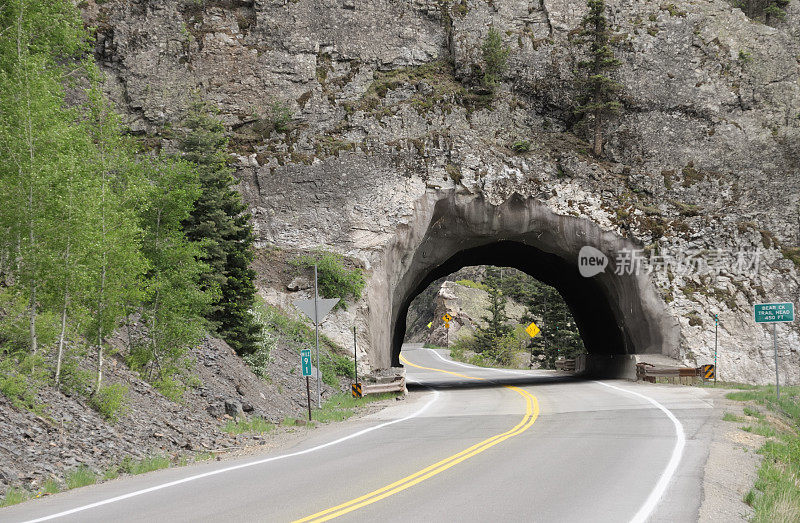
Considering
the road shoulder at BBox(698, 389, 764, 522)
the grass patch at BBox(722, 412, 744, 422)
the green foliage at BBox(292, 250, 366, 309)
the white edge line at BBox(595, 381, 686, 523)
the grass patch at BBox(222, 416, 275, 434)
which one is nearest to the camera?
the white edge line at BBox(595, 381, 686, 523)

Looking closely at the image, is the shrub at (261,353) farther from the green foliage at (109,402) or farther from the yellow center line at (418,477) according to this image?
the yellow center line at (418,477)

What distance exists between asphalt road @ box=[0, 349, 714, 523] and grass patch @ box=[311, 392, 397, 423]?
2.04 m

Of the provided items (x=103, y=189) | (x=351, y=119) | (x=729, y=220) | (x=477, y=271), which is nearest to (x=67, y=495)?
(x=103, y=189)

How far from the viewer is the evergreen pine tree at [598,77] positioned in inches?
1273

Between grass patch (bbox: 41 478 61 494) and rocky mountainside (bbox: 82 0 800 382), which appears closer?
grass patch (bbox: 41 478 61 494)

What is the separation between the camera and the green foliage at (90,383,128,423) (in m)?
12.1

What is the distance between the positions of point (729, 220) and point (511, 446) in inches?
967

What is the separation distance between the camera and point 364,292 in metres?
28.5

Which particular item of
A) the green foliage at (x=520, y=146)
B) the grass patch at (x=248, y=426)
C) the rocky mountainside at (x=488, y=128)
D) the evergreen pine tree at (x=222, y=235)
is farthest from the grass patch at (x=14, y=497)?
the green foliage at (x=520, y=146)

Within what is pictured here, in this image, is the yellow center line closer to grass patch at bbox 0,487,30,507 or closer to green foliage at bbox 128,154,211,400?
grass patch at bbox 0,487,30,507

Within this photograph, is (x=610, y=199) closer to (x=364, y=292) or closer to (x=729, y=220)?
(x=729, y=220)

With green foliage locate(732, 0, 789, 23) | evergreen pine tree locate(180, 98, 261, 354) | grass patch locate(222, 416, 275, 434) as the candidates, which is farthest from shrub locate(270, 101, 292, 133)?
green foliage locate(732, 0, 789, 23)

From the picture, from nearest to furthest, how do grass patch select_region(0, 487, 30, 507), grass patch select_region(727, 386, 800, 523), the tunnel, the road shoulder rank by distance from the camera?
the road shoulder → grass patch select_region(727, 386, 800, 523) → grass patch select_region(0, 487, 30, 507) → the tunnel

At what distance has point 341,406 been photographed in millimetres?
20672
